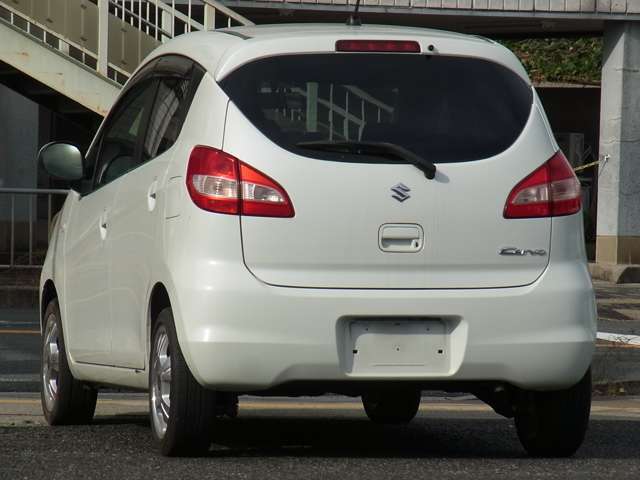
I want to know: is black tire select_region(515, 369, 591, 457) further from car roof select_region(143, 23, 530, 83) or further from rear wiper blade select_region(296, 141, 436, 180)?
car roof select_region(143, 23, 530, 83)

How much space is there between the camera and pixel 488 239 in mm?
6242

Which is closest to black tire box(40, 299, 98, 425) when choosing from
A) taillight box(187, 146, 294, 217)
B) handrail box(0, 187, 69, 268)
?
taillight box(187, 146, 294, 217)

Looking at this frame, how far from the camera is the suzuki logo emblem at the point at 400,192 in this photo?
20.3 ft

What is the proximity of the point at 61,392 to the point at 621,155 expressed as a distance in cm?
1523

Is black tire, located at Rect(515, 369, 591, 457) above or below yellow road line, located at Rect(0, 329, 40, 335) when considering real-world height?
above

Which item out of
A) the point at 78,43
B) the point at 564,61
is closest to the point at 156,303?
the point at 78,43

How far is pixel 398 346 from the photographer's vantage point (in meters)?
6.14

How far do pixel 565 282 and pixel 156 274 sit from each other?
1.54 m

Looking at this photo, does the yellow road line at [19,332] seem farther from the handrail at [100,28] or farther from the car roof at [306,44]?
the car roof at [306,44]

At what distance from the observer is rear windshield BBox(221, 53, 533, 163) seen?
626 centimetres

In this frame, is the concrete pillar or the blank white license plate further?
the concrete pillar

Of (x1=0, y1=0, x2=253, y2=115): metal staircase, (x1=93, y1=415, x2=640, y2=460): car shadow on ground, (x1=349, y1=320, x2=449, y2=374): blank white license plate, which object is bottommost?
(x1=93, y1=415, x2=640, y2=460): car shadow on ground

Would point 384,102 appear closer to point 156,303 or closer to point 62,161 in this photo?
point 156,303

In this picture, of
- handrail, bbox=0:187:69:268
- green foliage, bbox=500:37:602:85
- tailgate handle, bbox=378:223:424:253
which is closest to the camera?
tailgate handle, bbox=378:223:424:253
